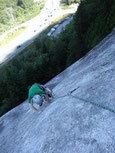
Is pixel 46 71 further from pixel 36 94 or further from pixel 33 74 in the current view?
pixel 36 94

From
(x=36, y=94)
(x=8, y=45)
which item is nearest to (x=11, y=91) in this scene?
(x=36, y=94)

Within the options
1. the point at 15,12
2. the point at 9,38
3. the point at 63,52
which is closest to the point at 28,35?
the point at 9,38

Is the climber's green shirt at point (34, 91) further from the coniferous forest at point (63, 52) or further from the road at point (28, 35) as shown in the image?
the road at point (28, 35)

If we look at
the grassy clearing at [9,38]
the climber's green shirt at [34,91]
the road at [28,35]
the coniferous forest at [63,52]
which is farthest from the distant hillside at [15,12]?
the climber's green shirt at [34,91]

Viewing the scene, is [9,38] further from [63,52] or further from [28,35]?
[63,52]

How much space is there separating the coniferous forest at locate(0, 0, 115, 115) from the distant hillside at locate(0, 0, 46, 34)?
5004 centimetres

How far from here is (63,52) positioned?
25.9 m

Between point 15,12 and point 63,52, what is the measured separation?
64839 mm

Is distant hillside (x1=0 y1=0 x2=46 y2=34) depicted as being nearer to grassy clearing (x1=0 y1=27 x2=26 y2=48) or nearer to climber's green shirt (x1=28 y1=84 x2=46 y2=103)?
grassy clearing (x1=0 y1=27 x2=26 y2=48)

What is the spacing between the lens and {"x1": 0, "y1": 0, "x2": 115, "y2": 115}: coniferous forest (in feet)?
53.4

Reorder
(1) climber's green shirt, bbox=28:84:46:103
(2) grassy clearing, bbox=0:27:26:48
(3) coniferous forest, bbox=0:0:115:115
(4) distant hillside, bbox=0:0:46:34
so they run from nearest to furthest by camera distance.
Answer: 1. (1) climber's green shirt, bbox=28:84:46:103
2. (3) coniferous forest, bbox=0:0:115:115
3. (2) grassy clearing, bbox=0:27:26:48
4. (4) distant hillside, bbox=0:0:46:34

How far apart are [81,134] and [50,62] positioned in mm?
22633

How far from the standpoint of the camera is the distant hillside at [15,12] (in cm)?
7006

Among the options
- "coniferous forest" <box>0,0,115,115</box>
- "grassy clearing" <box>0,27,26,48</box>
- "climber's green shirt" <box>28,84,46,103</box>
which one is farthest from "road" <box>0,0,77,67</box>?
"climber's green shirt" <box>28,84,46,103</box>
